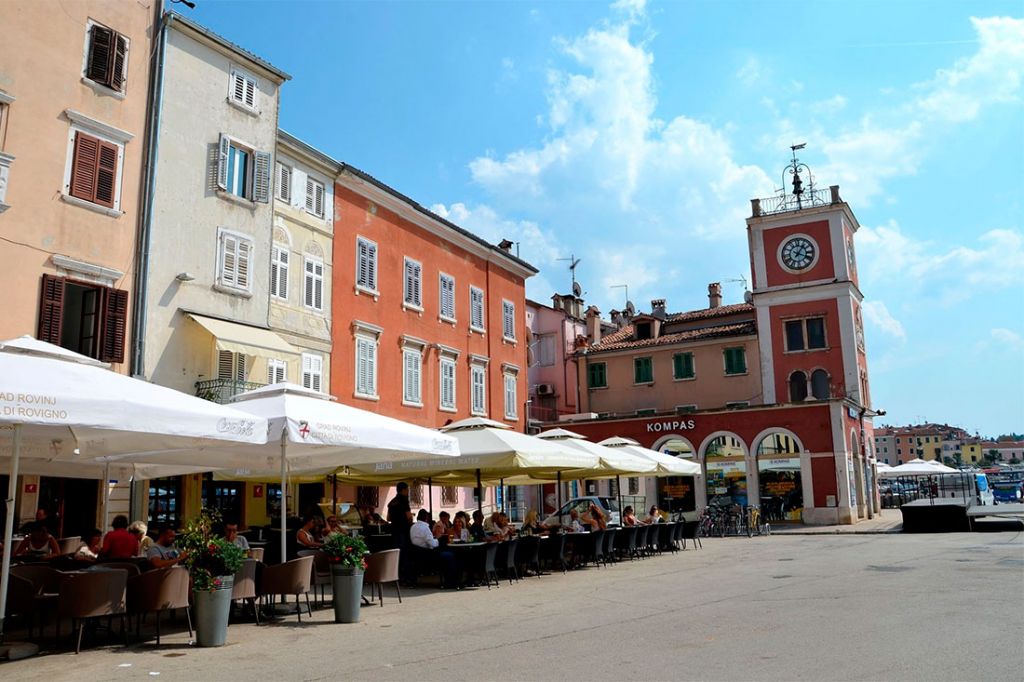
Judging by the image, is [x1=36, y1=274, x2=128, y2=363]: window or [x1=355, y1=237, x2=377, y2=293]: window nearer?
[x1=36, y1=274, x2=128, y2=363]: window

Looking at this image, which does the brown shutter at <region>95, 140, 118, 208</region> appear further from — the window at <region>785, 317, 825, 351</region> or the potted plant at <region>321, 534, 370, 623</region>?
the window at <region>785, 317, 825, 351</region>

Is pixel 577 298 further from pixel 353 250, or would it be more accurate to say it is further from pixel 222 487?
pixel 222 487

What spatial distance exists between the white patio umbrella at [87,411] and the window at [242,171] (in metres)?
10.6

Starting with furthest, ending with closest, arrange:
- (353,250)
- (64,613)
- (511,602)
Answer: (353,250), (511,602), (64,613)

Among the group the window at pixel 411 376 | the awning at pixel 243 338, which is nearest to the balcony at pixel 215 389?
the awning at pixel 243 338

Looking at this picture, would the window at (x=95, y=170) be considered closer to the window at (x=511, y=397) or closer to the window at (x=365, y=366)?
the window at (x=365, y=366)

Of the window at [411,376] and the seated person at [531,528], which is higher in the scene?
the window at [411,376]

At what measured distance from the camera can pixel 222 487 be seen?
64.1 ft

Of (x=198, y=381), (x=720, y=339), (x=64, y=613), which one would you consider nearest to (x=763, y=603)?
(x=64, y=613)


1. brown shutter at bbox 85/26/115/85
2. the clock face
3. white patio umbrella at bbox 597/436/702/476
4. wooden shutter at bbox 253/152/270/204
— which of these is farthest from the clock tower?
brown shutter at bbox 85/26/115/85

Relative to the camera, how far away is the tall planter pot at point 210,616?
337 inches

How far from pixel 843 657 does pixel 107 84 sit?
17.2 meters

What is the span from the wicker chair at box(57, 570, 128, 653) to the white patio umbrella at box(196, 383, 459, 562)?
2.48 m

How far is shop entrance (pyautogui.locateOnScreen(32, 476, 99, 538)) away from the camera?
15805 mm
